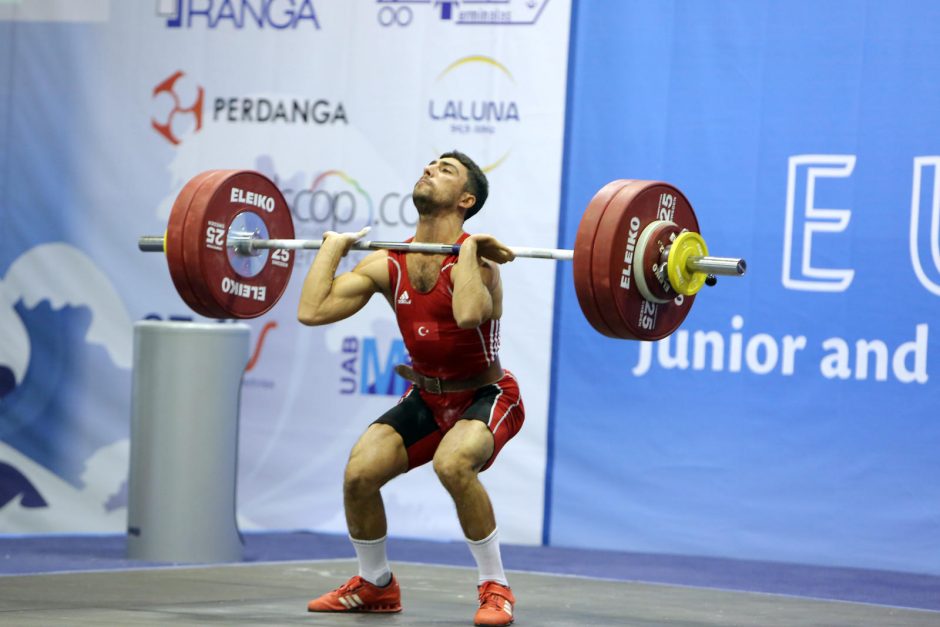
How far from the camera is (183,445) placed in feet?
21.1

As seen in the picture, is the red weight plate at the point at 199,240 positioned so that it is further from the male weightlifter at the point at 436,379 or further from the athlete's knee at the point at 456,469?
the athlete's knee at the point at 456,469

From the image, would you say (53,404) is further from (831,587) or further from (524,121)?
(831,587)

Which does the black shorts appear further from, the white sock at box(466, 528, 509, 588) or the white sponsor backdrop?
the white sponsor backdrop

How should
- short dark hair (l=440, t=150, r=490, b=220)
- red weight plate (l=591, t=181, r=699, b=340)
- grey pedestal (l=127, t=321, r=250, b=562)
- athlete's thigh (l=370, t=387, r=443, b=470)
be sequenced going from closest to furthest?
1. red weight plate (l=591, t=181, r=699, b=340)
2. athlete's thigh (l=370, t=387, r=443, b=470)
3. short dark hair (l=440, t=150, r=490, b=220)
4. grey pedestal (l=127, t=321, r=250, b=562)

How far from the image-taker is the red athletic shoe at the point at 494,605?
4.66m

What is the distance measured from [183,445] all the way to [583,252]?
2466mm

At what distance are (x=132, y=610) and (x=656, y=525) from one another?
291 cm

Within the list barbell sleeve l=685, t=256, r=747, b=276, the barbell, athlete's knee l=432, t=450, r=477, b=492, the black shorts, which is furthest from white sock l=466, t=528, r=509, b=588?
barbell sleeve l=685, t=256, r=747, b=276

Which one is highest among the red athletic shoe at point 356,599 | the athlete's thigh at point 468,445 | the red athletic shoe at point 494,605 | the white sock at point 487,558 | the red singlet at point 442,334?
the red singlet at point 442,334

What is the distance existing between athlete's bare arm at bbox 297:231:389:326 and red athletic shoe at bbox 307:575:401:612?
0.86 m

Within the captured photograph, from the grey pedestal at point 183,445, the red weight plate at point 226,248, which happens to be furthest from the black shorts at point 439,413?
the grey pedestal at point 183,445

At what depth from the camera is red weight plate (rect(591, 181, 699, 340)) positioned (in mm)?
Result: 4617

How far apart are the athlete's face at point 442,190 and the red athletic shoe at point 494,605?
123cm

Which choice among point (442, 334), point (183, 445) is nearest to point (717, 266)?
point (442, 334)
